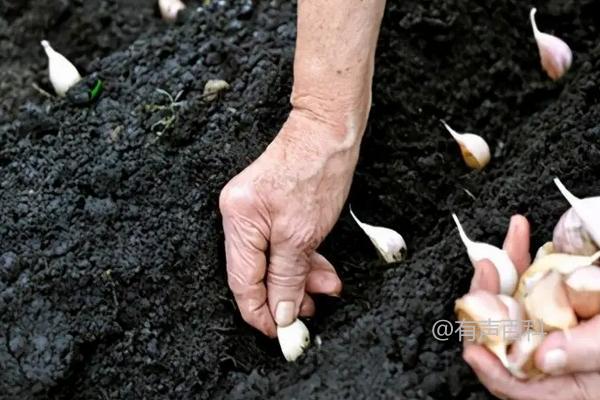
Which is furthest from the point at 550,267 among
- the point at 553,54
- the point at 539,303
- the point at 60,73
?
the point at 60,73

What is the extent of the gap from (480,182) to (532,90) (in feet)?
0.83

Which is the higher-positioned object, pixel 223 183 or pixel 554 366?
pixel 554 366

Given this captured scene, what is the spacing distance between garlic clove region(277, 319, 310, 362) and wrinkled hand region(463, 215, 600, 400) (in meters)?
0.30

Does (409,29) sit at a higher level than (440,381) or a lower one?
higher

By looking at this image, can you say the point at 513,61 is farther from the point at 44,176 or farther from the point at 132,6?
the point at 44,176

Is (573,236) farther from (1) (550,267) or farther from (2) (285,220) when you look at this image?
(2) (285,220)

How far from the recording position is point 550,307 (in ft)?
3.57

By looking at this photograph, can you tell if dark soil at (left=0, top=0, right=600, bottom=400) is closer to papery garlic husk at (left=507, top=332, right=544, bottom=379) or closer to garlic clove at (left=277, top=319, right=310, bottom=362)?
garlic clove at (left=277, top=319, right=310, bottom=362)

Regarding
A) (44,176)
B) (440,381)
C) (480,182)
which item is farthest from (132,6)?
(440,381)

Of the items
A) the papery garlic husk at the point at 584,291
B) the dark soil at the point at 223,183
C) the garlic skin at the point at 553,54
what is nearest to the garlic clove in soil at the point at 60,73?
the dark soil at the point at 223,183

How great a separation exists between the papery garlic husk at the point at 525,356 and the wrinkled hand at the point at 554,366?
13mm

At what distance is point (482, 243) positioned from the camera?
1288 millimetres

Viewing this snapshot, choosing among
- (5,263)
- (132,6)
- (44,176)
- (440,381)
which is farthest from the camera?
(132,6)

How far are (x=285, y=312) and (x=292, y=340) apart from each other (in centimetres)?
4
